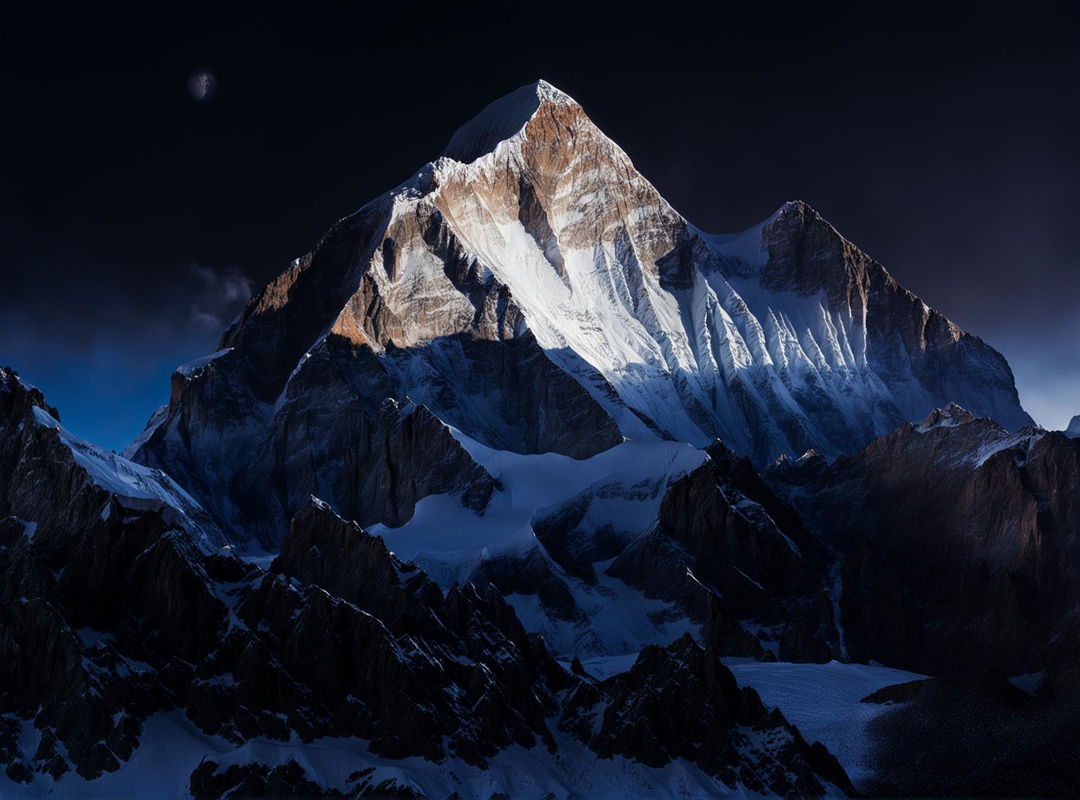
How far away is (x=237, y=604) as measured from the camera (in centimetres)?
15950

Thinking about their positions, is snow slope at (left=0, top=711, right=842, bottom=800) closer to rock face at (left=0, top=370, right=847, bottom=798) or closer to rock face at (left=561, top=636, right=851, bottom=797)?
rock face at (left=0, top=370, right=847, bottom=798)

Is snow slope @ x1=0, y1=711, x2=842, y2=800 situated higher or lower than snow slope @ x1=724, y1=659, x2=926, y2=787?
lower

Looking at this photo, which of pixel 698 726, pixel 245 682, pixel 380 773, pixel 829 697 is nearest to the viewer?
pixel 380 773

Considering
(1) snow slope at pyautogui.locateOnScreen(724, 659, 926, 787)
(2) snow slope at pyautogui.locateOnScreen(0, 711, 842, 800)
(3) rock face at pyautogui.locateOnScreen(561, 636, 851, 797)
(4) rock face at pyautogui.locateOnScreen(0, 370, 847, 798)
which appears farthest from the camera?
(1) snow slope at pyautogui.locateOnScreen(724, 659, 926, 787)

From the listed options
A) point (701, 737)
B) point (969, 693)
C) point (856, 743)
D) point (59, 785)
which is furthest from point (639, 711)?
point (59, 785)

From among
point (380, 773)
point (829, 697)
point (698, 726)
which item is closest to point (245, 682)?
point (380, 773)

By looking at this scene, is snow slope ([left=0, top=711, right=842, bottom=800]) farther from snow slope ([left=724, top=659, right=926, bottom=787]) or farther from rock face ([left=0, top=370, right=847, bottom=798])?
snow slope ([left=724, top=659, right=926, bottom=787])

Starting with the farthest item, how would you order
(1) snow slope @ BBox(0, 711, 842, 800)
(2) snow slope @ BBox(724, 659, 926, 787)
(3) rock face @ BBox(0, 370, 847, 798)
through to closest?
(2) snow slope @ BBox(724, 659, 926, 787) < (3) rock face @ BBox(0, 370, 847, 798) < (1) snow slope @ BBox(0, 711, 842, 800)

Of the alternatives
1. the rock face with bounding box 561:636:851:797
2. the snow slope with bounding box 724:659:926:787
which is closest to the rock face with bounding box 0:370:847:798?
the rock face with bounding box 561:636:851:797

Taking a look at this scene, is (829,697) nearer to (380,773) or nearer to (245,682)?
(380,773)

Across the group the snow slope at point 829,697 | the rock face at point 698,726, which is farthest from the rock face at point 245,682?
the snow slope at point 829,697

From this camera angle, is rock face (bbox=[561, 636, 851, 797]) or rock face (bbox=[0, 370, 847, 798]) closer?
rock face (bbox=[0, 370, 847, 798])

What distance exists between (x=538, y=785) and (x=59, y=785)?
36719 millimetres

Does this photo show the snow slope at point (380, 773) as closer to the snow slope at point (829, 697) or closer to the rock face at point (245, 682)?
the rock face at point (245, 682)
